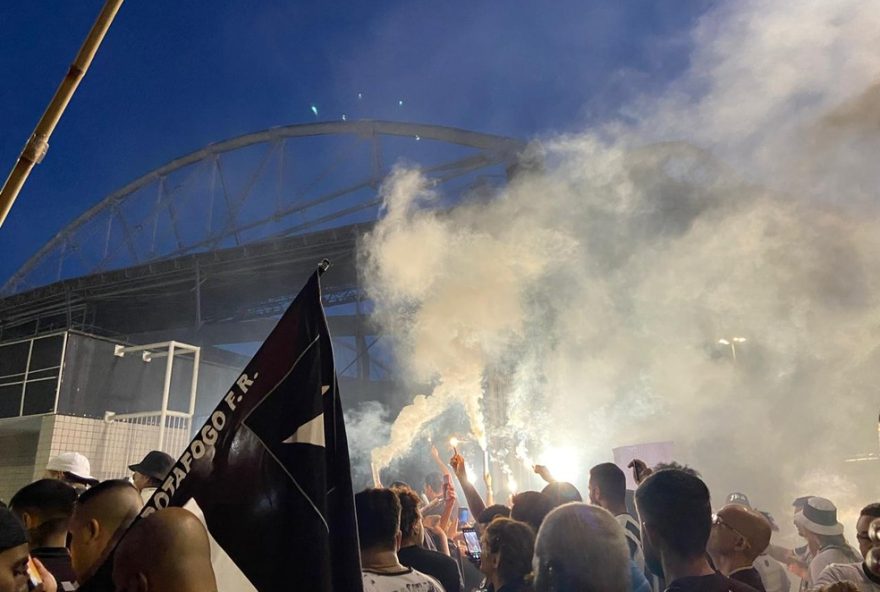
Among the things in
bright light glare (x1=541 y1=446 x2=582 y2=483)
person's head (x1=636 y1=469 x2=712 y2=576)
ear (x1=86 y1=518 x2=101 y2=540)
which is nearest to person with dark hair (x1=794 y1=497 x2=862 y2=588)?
person's head (x1=636 y1=469 x2=712 y2=576)

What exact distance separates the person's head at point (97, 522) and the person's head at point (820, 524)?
487 cm

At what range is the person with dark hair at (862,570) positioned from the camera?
126 inches

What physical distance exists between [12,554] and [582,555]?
208 centimetres

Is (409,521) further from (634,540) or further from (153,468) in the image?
(153,468)

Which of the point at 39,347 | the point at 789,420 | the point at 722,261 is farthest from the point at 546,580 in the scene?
the point at 789,420

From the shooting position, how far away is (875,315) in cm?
1470

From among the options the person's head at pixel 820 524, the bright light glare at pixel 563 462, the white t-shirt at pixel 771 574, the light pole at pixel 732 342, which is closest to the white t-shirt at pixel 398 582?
the white t-shirt at pixel 771 574

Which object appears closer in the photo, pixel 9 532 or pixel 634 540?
pixel 9 532

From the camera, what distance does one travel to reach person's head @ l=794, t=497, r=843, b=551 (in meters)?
4.86

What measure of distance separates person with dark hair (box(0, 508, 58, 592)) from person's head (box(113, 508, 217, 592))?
91 centimetres

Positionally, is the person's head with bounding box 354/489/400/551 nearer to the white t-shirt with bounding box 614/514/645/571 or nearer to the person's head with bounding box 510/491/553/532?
the person's head with bounding box 510/491/553/532

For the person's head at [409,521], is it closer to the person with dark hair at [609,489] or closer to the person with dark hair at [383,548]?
the person with dark hair at [383,548]

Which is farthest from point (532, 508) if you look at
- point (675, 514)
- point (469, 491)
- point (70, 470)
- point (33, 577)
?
point (70, 470)

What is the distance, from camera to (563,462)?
1644 centimetres
